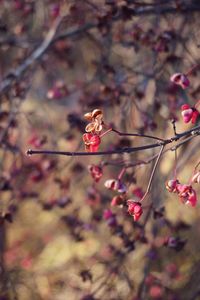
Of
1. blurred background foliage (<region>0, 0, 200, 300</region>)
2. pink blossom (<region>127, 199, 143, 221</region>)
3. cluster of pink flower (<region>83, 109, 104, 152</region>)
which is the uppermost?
blurred background foliage (<region>0, 0, 200, 300</region>)

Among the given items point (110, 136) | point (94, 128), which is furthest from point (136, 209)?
point (110, 136)

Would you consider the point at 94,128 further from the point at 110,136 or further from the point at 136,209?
the point at 110,136

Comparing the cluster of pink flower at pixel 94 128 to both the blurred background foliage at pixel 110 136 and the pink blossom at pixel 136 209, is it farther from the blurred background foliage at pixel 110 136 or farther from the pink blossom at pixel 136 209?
the blurred background foliage at pixel 110 136

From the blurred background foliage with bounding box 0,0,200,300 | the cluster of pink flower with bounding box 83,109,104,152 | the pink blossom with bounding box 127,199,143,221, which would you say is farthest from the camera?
the blurred background foliage with bounding box 0,0,200,300

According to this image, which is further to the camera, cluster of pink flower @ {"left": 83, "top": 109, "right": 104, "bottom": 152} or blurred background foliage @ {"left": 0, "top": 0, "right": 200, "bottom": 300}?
blurred background foliage @ {"left": 0, "top": 0, "right": 200, "bottom": 300}

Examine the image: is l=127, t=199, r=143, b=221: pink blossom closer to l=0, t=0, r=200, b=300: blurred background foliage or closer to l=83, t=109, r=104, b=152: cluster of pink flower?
l=83, t=109, r=104, b=152: cluster of pink flower

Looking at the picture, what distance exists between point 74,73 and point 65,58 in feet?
10.2

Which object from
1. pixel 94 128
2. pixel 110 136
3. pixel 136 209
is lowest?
pixel 136 209

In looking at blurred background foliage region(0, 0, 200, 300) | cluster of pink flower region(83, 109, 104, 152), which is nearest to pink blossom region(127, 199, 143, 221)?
cluster of pink flower region(83, 109, 104, 152)

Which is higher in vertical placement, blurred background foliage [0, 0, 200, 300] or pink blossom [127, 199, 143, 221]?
blurred background foliage [0, 0, 200, 300]

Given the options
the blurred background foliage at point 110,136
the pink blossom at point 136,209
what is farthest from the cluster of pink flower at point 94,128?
the blurred background foliage at point 110,136

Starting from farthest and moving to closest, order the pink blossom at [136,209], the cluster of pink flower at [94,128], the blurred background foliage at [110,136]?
the blurred background foliage at [110,136] → the pink blossom at [136,209] → the cluster of pink flower at [94,128]

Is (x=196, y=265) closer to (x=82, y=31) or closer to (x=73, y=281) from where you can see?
(x=73, y=281)

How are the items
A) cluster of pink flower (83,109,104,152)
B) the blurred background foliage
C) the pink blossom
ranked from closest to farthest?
1. cluster of pink flower (83,109,104,152)
2. the pink blossom
3. the blurred background foliage
